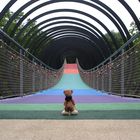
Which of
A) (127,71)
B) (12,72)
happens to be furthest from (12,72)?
(127,71)

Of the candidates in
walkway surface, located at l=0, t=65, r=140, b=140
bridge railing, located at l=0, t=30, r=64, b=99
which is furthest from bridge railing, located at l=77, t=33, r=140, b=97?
walkway surface, located at l=0, t=65, r=140, b=140

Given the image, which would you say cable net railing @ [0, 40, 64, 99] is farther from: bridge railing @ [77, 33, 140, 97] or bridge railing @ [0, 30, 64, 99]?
bridge railing @ [77, 33, 140, 97]

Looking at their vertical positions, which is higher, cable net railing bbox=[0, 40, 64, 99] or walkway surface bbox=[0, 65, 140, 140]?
cable net railing bbox=[0, 40, 64, 99]

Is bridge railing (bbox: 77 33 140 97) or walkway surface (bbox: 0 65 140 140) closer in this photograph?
walkway surface (bbox: 0 65 140 140)

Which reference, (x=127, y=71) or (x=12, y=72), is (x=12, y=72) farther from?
(x=127, y=71)
